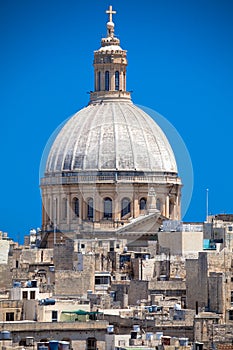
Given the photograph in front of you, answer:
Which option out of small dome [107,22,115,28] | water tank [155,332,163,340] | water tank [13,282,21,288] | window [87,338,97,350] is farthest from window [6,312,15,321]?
small dome [107,22,115,28]

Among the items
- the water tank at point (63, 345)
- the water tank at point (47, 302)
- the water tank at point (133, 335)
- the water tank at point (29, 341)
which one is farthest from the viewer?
the water tank at point (47, 302)

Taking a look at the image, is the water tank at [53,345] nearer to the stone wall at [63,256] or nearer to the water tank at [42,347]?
the water tank at [42,347]

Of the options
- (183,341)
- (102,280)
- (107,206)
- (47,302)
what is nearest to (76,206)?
(107,206)

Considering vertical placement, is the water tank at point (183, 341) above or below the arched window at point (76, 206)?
below

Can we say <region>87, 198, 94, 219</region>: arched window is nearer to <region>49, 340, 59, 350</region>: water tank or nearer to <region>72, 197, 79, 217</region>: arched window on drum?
<region>72, 197, 79, 217</region>: arched window on drum

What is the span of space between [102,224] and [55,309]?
40.2 meters

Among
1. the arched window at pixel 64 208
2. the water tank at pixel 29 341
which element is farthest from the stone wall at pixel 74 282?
the arched window at pixel 64 208

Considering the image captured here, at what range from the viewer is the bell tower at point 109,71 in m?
118

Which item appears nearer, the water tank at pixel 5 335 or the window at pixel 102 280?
the water tank at pixel 5 335

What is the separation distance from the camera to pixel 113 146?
114m

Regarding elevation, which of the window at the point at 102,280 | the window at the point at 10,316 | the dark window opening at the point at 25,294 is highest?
the window at the point at 102,280

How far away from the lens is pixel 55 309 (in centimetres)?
7238

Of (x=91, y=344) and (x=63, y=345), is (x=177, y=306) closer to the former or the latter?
(x=91, y=344)

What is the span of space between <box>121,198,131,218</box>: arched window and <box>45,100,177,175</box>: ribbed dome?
1.65m
